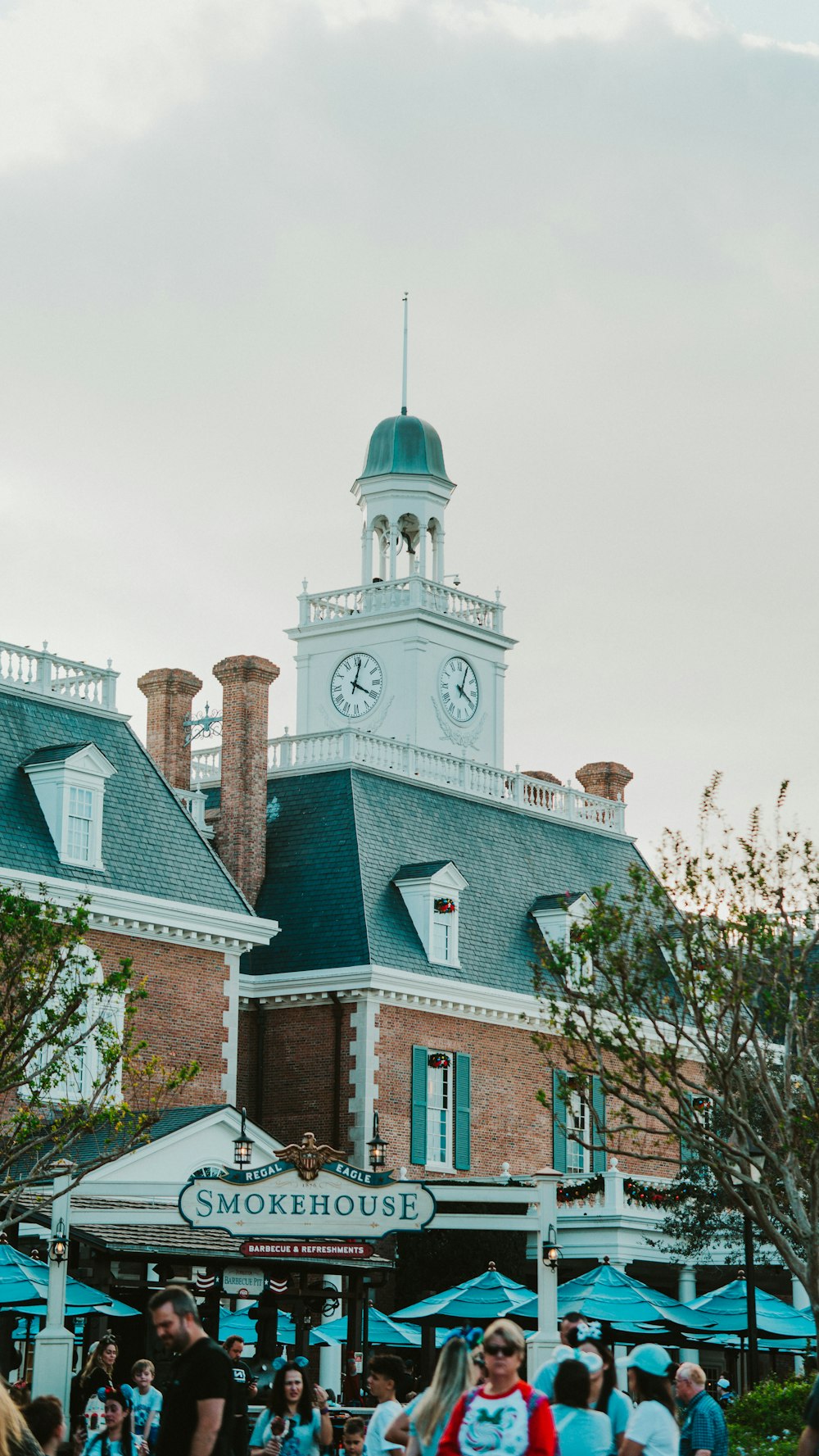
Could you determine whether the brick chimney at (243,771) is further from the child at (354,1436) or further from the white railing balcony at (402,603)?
the child at (354,1436)

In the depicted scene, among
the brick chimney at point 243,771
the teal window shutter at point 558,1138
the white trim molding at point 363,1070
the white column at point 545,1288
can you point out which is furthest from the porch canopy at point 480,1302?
the brick chimney at point 243,771

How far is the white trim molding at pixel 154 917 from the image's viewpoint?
31938 millimetres

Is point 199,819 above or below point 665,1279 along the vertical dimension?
above

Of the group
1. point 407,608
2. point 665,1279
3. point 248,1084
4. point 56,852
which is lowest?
point 665,1279

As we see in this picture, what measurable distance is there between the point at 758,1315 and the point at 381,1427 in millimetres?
19039

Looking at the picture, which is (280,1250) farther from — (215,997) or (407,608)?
(407,608)

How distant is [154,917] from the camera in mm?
33781

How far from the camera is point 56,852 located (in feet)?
107

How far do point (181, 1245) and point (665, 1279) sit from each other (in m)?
16.0

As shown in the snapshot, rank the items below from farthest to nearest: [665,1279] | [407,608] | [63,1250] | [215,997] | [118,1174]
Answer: [407,608], [665,1279], [215,997], [118,1174], [63,1250]

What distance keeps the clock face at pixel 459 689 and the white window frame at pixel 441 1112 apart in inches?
691

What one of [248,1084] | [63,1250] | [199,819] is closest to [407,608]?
[199,819]

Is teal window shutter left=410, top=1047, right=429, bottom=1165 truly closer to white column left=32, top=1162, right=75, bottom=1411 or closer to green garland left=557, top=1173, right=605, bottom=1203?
green garland left=557, top=1173, right=605, bottom=1203

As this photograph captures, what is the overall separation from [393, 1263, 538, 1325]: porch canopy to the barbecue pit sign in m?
4.74
